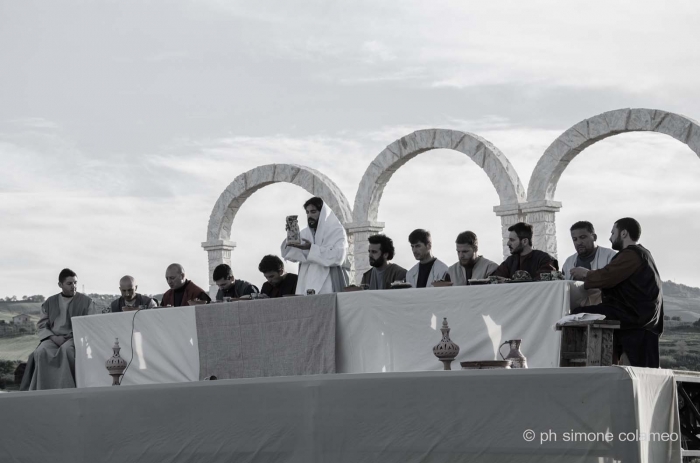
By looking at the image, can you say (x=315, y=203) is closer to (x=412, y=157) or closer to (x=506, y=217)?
(x=506, y=217)

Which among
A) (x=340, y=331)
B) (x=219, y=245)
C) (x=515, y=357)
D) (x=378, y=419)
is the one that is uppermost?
(x=219, y=245)

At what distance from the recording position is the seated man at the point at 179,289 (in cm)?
912

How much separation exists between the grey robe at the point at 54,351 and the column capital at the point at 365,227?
442 centimetres

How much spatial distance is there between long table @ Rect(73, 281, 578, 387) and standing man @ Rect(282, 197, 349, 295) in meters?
1.08

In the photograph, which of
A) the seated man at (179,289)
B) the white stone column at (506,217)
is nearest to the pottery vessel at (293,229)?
the seated man at (179,289)

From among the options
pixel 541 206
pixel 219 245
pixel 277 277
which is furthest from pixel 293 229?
pixel 219 245

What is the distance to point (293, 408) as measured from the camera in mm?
5285

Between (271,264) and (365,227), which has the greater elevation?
(365,227)

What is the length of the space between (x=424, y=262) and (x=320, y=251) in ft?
2.92

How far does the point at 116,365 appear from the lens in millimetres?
7570

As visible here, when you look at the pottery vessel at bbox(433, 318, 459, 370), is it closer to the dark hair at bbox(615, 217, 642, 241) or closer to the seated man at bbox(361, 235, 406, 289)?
the dark hair at bbox(615, 217, 642, 241)

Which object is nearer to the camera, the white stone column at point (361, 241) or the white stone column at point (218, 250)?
the white stone column at point (361, 241)

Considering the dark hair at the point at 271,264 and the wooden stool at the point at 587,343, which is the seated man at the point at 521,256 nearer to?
the wooden stool at the point at 587,343

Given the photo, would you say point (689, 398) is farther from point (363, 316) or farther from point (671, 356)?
point (671, 356)
